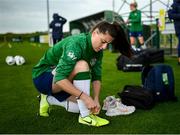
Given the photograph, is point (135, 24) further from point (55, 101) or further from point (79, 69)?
point (79, 69)

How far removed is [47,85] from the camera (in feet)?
13.6

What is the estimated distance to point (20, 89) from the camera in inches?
260

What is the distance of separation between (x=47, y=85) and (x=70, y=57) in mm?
663

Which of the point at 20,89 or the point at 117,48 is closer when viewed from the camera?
the point at 117,48

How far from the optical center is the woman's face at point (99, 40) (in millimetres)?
3662

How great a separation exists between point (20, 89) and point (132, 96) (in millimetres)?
2571

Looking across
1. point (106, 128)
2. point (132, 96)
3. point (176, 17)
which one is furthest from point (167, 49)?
point (106, 128)

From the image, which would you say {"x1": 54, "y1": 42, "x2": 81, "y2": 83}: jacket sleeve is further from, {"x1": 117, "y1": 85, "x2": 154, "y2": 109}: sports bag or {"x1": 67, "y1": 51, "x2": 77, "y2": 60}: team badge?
{"x1": 117, "y1": 85, "x2": 154, "y2": 109}: sports bag

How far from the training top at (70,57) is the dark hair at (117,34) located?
0.19m

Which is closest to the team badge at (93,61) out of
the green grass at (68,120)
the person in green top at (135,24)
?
the green grass at (68,120)

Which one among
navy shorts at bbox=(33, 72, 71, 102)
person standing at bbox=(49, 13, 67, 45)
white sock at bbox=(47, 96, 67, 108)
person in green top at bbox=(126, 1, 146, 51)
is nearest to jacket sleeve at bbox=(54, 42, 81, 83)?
navy shorts at bbox=(33, 72, 71, 102)

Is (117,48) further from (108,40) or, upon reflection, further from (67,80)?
(67,80)

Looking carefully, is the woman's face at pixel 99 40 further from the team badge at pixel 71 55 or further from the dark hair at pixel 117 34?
the team badge at pixel 71 55

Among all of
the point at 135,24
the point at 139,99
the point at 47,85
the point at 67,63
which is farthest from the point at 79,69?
the point at 135,24
